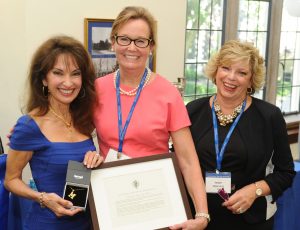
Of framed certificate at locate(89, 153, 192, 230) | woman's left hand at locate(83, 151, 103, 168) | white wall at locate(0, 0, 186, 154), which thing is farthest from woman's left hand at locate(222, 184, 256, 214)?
white wall at locate(0, 0, 186, 154)

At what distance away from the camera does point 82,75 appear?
1.63 metres

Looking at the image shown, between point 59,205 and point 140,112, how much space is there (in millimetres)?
466

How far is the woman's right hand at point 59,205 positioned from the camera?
4.59 ft

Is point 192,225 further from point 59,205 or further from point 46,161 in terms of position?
point 46,161

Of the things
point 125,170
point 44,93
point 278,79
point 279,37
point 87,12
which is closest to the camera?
point 125,170

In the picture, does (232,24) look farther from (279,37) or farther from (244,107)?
(244,107)

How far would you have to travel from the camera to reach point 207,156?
1.77 metres

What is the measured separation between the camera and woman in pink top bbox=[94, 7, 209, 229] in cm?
155

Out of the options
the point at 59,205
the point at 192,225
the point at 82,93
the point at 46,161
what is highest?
the point at 82,93

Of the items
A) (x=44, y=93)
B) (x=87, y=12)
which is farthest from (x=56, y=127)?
(x=87, y=12)

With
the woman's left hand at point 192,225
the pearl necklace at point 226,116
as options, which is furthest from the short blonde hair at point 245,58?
the woman's left hand at point 192,225

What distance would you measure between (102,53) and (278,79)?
10.8ft

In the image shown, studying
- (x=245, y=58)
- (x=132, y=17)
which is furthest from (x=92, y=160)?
(x=245, y=58)

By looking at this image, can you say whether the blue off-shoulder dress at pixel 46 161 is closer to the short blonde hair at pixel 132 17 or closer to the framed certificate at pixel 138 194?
the framed certificate at pixel 138 194
